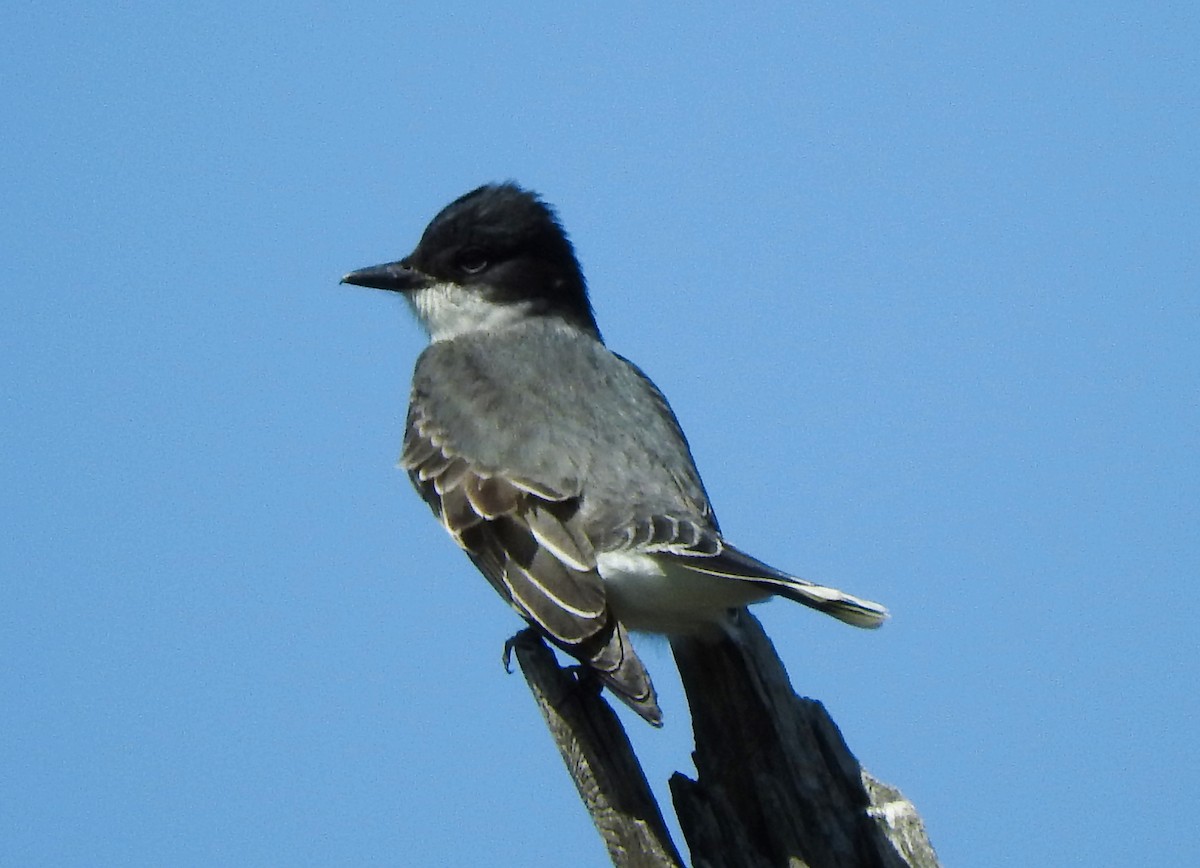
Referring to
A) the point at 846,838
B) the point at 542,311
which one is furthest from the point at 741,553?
Result: the point at 542,311

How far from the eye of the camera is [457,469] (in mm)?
6434

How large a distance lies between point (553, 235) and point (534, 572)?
2907mm

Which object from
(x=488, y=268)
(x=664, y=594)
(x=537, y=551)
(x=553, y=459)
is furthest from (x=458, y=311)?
(x=664, y=594)

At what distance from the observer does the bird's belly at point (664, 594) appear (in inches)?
213

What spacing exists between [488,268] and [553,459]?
2085mm

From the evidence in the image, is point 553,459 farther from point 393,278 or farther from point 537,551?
point 393,278

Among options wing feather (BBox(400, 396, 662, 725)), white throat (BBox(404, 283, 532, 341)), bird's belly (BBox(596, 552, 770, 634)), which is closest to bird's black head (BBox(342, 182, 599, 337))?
white throat (BBox(404, 283, 532, 341))

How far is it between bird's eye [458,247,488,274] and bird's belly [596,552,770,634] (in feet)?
8.89

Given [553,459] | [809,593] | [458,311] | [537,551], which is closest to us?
[809,593]

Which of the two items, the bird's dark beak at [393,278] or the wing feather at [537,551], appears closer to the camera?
the wing feather at [537,551]

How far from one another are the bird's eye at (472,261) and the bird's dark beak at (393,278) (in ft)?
0.65

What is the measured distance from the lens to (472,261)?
8.02m

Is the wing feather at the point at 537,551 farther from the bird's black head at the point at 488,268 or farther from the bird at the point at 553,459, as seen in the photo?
the bird's black head at the point at 488,268

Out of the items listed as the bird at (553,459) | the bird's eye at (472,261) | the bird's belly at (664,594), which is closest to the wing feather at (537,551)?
the bird at (553,459)
